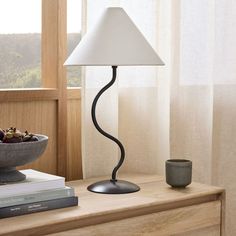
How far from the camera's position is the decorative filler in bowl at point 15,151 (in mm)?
1540

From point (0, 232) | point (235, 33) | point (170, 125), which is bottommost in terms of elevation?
point (0, 232)

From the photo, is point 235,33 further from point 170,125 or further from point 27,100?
point 27,100

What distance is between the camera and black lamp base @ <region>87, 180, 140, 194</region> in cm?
178

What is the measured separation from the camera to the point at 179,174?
1829 mm

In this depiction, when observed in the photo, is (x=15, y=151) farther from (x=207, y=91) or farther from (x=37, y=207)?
(x=207, y=91)

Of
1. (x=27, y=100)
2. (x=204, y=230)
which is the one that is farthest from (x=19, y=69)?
(x=204, y=230)

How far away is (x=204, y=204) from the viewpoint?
182 centimetres

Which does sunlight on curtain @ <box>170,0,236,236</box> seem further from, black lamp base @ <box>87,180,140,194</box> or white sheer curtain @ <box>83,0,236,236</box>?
black lamp base @ <box>87,180,140,194</box>

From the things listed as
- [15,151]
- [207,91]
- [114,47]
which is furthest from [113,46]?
[207,91]

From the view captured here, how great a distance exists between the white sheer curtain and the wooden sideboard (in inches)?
6.7

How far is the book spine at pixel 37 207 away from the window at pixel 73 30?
63 centimetres

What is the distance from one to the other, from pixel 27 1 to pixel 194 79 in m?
0.67

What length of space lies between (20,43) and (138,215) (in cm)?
75

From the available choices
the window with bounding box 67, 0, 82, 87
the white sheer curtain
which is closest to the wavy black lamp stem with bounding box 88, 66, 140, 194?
the white sheer curtain
